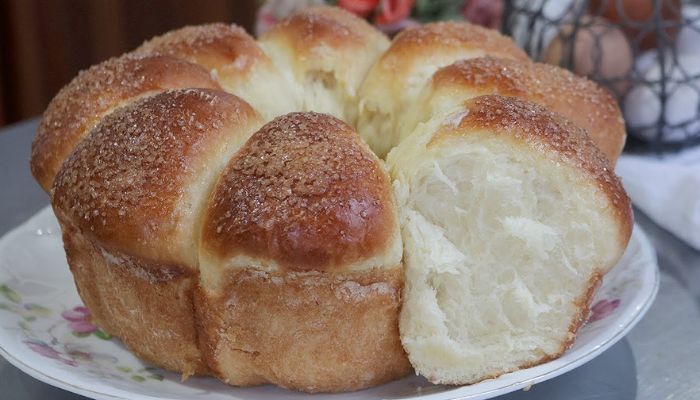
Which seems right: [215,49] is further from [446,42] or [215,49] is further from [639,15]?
[639,15]

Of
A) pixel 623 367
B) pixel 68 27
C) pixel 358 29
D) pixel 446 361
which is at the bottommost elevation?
pixel 68 27

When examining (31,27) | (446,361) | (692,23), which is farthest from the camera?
(31,27)

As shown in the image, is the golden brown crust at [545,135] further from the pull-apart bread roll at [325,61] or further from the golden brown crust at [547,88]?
the pull-apart bread roll at [325,61]

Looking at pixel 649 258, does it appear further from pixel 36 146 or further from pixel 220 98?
pixel 36 146

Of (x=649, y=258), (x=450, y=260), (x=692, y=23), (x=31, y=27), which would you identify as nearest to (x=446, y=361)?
(x=450, y=260)

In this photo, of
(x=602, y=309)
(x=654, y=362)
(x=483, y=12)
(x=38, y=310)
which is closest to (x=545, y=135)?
(x=602, y=309)

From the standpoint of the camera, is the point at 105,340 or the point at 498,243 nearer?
the point at 498,243
